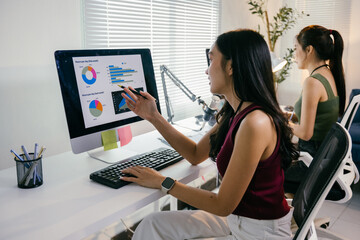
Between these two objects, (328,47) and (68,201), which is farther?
(328,47)

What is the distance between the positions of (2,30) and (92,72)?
0.46 m

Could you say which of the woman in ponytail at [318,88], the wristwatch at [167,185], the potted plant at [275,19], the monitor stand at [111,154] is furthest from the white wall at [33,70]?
the potted plant at [275,19]

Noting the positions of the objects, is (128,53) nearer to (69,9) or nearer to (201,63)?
(69,9)

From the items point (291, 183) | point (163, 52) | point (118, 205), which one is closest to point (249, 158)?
point (118, 205)

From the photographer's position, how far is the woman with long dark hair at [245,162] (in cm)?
111

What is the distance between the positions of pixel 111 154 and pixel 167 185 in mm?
482

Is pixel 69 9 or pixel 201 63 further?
pixel 201 63

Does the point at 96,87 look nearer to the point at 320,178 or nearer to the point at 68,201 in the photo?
the point at 68,201

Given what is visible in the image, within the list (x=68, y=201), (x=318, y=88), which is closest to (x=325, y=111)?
(x=318, y=88)

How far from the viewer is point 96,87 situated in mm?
1444

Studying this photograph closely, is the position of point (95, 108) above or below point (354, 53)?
below

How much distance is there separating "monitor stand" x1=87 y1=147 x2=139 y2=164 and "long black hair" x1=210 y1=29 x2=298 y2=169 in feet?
1.99

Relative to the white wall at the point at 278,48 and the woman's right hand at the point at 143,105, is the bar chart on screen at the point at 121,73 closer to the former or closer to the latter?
the woman's right hand at the point at 143,105

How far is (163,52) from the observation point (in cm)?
249
